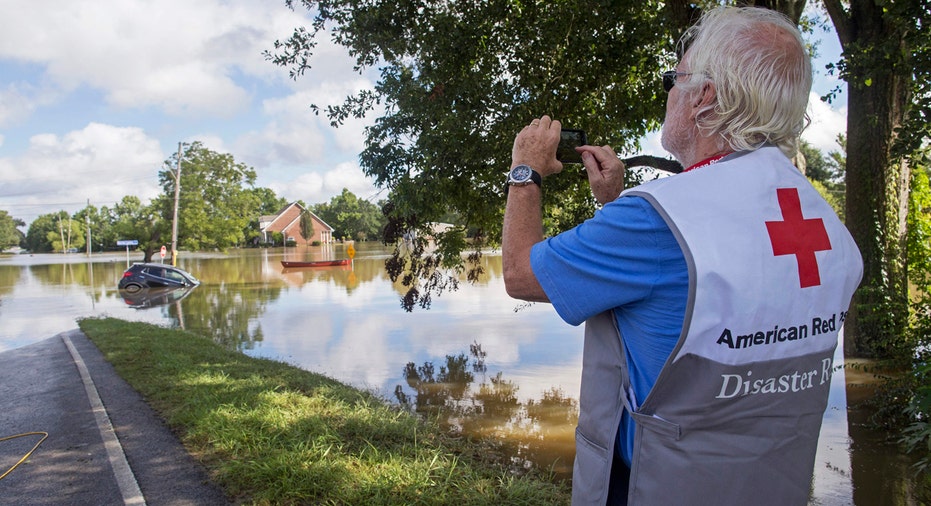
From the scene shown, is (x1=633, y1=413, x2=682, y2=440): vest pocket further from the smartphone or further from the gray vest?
the smartphone

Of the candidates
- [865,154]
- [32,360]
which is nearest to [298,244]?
[32,360]

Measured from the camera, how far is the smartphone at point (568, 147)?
1996mm

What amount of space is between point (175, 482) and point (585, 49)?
593 cm

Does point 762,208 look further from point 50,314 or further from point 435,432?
point 50,314

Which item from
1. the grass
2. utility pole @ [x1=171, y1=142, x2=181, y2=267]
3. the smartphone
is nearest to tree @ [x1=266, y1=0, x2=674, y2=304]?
the grass

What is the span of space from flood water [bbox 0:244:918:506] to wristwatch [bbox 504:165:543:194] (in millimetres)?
5173

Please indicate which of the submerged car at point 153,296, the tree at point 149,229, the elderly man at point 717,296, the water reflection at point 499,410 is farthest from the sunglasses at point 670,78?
the tree at point 149,229

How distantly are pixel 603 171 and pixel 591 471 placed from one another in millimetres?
891

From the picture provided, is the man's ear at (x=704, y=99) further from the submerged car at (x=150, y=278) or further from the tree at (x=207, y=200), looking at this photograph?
the tree at (x=207, y=200)

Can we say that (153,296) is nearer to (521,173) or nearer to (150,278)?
(150,278)

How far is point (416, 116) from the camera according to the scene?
7.27m

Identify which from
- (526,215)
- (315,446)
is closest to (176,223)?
(315,446)

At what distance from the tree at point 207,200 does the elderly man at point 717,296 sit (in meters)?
49.4

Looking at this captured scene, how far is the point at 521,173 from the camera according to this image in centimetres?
173
